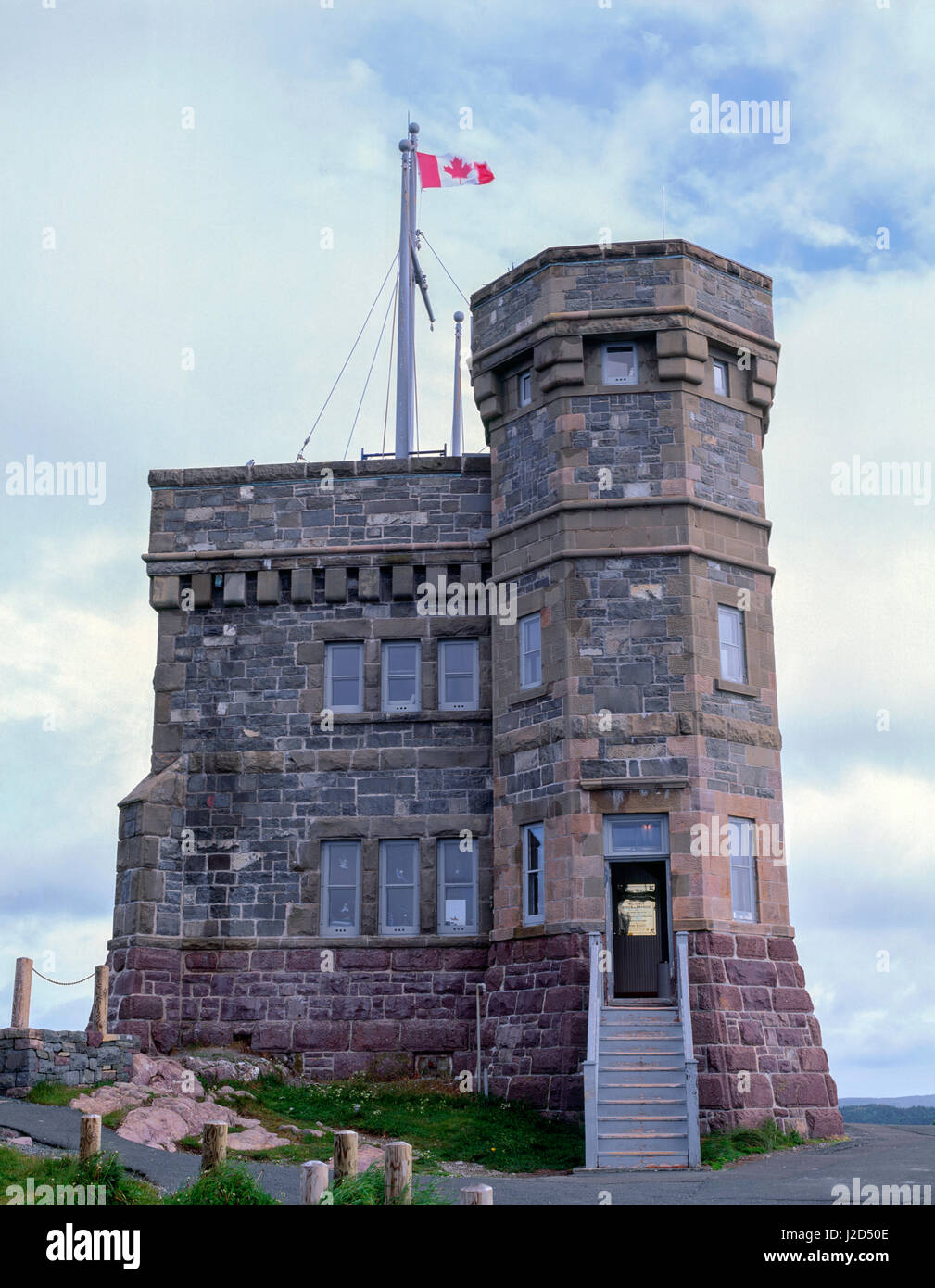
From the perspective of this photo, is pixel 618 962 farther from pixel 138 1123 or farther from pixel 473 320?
pixel 473 320

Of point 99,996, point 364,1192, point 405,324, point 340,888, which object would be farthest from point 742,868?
point 405,324

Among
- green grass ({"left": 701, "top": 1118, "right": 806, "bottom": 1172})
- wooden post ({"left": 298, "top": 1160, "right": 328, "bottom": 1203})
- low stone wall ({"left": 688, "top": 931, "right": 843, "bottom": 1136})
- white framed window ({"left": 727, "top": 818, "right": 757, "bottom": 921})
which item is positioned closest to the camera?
wooden post ({"left": 298, "top": 1160, "right": 328, "bottom": 1203})

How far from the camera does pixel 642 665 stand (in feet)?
73.5

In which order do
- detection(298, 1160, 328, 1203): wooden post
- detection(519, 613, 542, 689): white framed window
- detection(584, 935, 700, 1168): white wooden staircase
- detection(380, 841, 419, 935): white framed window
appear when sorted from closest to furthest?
detection(298, 1160, 328, 1203): wooden post
detection(584, 935, 700, 1168): white wooden staircase
detection(519, 613, 542, 689): white framed window
detection(380, 841, 419, 935): white framed window

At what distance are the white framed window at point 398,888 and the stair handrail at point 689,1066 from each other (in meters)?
5.32

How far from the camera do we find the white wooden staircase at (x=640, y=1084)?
1845cm

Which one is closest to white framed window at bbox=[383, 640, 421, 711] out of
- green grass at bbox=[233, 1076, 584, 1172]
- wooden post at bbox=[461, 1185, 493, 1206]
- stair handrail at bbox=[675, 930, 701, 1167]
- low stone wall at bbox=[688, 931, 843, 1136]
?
green grass at bbox=[233, 1076, 584, 1172]

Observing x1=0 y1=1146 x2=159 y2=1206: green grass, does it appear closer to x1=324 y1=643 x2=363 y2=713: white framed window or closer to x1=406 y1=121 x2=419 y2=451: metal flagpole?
Answer: x1=324 y1=643 x2=363 y2=713: white framed window

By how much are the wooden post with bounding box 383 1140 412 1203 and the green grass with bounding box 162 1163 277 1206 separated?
1.47 meters

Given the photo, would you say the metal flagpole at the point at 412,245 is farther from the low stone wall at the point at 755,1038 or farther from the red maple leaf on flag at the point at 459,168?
the low stone wall at the point at 755,1038

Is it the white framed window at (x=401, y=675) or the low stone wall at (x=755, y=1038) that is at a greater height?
the white framed window at (x=401, y=675)

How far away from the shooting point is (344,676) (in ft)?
84.0

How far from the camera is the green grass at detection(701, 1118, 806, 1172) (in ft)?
61.4

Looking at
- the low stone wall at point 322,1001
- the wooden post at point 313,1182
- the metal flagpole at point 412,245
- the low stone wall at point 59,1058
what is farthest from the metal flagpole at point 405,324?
the wooden post at point 313,1182
